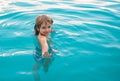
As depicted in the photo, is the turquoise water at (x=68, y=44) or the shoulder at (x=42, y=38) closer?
the turquoise water at (x=68, y=44)

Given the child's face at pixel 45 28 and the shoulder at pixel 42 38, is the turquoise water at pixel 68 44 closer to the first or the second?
the shoulder at pixel 42 38

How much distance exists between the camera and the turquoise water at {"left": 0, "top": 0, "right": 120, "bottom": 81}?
16.6 feet

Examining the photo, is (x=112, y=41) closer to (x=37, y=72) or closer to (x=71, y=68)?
(x=71, y=68)

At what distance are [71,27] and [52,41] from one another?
1129 millimetres

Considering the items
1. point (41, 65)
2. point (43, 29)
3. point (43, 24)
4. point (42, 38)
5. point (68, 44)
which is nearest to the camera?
point (41, 65)

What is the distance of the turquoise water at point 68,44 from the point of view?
16.6 feet

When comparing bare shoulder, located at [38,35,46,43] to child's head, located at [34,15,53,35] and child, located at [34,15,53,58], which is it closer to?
child, located at [34,15,53,58]

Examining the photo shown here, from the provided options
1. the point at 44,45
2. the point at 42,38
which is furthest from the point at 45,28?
the point at 44,45

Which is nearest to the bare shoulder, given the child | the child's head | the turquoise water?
the child

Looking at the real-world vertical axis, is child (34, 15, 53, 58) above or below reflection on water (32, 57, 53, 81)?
above

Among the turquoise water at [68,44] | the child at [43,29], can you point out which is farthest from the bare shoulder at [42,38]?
the turquoise water at [68,44]

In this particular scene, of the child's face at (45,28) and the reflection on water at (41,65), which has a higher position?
the child's face at (45,28)

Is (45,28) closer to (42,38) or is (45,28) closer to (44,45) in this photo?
(42,38)

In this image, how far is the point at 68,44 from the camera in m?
6.21
